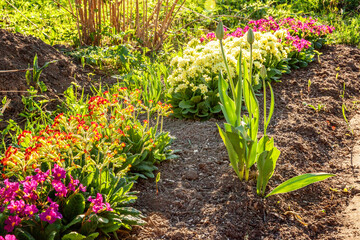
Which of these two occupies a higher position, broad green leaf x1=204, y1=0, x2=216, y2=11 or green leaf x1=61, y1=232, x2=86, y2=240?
broad green leaf x1=204, y1=0, x2=216, y2=11

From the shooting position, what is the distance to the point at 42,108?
3414 mm

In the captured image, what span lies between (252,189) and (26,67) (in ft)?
8.18

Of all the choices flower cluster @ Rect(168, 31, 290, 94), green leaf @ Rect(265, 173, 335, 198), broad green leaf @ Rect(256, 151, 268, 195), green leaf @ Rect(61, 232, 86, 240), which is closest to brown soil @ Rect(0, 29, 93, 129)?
flower cluster @ Rect(168, 31, 290, 94)

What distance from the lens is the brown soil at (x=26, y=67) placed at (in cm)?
342

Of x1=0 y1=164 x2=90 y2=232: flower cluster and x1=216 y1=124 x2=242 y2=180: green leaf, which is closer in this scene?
x1=0 y1=164 x2=90 y2=232: flower cluster

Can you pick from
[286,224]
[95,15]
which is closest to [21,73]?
[95,15]

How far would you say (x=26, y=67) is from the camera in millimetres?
3736

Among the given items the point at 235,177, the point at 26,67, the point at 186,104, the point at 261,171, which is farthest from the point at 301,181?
the point at 26,67

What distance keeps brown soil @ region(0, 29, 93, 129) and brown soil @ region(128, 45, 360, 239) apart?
3.91 feet

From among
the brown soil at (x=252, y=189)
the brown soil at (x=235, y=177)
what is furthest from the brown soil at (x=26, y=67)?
the brown soil at (x=252, y=189)

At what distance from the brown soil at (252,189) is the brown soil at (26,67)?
119 centimetres

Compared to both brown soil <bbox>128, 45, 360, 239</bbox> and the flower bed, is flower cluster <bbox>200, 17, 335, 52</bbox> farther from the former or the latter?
the flower bed

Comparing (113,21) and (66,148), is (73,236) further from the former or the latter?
(113,21)

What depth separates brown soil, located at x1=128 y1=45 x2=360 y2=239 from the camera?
7.30ft
